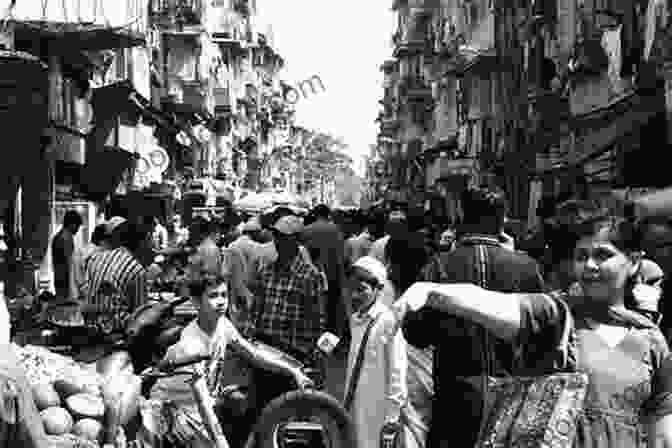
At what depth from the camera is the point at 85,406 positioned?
4602mm

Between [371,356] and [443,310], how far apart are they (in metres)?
3.16

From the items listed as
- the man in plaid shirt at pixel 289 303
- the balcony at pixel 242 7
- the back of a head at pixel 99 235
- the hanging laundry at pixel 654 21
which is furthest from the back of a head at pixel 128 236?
the balcony at pixel 242 7

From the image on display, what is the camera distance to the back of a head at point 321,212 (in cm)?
1035

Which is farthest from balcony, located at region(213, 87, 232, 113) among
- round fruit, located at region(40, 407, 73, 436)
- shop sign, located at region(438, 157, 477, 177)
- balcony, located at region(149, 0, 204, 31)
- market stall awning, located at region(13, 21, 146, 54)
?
round fruit, located at region(40, 407, 73, 436)

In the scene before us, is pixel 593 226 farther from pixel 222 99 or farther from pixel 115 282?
pixel 222 99

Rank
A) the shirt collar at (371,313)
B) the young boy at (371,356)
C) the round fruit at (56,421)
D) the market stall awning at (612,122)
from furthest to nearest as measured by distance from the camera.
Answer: the market stall awning at (612,122)
the shirt collar at (371,313)
the young boy at (371,356)
the round fruit at (56,421)

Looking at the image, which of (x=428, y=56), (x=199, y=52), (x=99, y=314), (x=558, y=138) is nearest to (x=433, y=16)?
(x=428, y=56)

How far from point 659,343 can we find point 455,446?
6.16 ft

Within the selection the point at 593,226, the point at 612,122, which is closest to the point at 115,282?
the point at 593,226

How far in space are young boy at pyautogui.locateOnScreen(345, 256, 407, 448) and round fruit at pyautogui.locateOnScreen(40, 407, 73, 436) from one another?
2150 mm

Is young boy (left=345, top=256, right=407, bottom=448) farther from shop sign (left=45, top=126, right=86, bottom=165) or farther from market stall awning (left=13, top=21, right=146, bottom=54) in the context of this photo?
shop sign (left=45, top=126, right=86, bottom=165)

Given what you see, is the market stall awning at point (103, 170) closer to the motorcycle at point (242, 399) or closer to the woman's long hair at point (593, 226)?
the motorcycle at point (242, 399)

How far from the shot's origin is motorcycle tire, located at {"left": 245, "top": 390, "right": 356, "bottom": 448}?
598cm

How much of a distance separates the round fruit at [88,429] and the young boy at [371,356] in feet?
6.60
